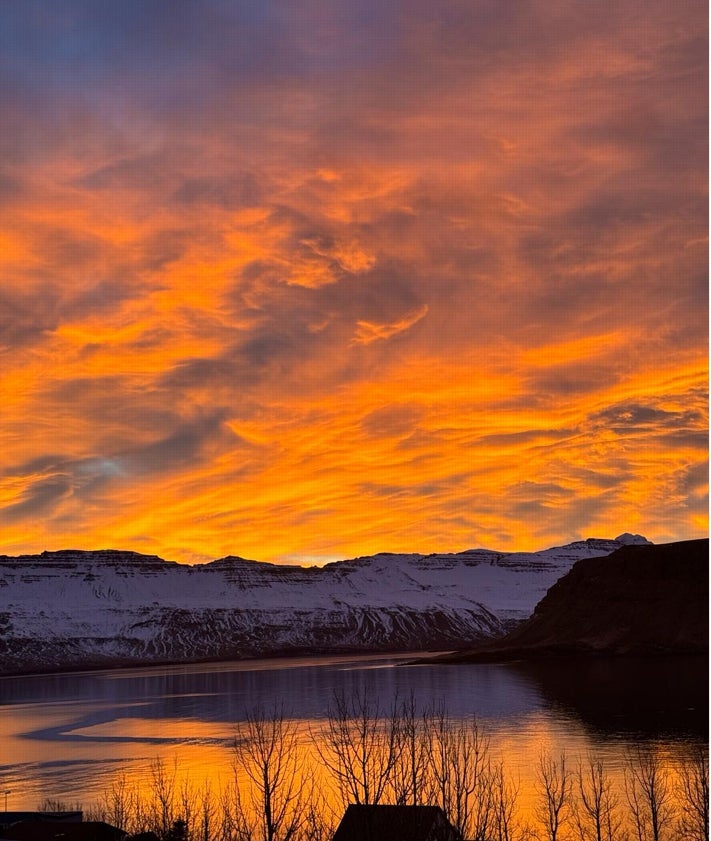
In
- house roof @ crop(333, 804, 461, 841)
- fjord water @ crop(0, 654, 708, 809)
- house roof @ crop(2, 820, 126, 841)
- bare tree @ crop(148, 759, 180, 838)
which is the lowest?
fjord water @ crop(0, 654, 708, 809)

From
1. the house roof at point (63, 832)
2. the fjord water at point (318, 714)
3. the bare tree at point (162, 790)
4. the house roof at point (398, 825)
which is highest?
the house roof at point (398, 825)

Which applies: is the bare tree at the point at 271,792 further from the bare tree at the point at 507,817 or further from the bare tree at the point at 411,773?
the bare tree at the point at 507,817

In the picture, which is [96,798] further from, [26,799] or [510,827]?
[510,827]

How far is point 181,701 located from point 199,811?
88.0m

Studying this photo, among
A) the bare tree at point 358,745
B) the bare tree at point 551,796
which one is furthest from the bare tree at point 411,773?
the bare tree at point 551,796

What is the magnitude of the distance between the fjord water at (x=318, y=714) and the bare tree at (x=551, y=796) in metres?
1.24

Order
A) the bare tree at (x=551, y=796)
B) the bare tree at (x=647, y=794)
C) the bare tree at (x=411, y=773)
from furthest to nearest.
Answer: the bare tree at (x=647, y=794), the bare tree at (x=551, y=796), the bare tree at (x=411, y=773)

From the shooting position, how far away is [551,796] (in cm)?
5038

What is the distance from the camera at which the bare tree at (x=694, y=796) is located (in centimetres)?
4112

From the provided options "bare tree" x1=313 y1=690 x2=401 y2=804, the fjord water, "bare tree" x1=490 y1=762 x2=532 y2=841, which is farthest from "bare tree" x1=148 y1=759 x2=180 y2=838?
"bare tree" x1=490 y1=762 x2=532 y2=841

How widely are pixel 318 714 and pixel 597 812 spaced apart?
225 feet

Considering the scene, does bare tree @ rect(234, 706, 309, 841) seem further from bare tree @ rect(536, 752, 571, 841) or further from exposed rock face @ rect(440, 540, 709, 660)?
exposed rock face @ rect(440, 540, 709, 660)

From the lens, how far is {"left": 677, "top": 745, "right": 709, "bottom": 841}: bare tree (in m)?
41.1

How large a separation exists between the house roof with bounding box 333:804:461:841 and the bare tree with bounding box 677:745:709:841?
8277mm
